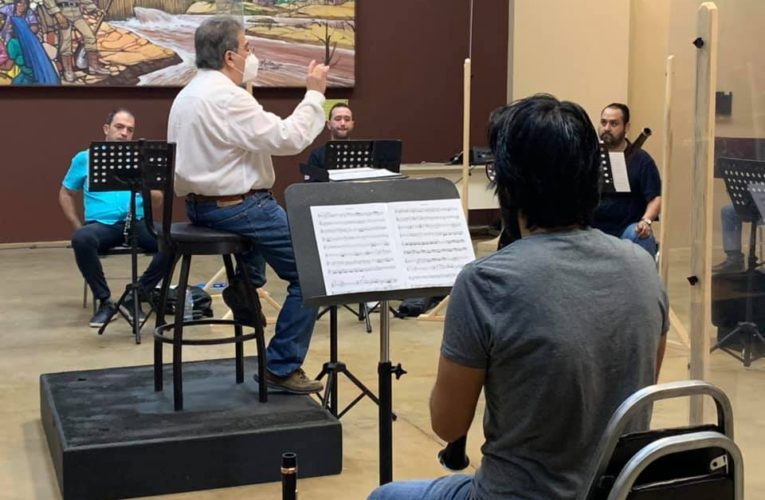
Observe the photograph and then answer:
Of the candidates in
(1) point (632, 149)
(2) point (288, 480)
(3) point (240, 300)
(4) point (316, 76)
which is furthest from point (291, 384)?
(1) point (632, 149)

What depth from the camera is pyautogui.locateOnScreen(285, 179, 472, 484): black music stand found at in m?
2.87

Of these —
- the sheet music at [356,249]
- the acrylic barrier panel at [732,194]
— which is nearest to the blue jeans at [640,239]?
the acrylic barrier panel at [732,194]

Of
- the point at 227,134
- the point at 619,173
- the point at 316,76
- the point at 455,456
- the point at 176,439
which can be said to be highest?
the point at 316,76

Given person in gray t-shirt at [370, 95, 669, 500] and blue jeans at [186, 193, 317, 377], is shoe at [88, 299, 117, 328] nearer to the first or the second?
blue jeans at [186, 193, 317, 377]

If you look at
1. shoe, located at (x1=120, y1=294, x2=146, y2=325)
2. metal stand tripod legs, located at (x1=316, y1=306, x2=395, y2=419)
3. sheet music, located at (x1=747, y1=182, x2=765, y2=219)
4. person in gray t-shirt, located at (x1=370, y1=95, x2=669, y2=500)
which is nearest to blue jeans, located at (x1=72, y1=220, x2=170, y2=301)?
shoe, located at (x1=120, y1=294, x2=146, y2=325)

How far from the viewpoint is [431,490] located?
2.12 metres

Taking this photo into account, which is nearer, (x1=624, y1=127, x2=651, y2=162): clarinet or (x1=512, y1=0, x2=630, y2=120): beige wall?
(x1=624, y1=127, x2=651, y2=162): clarinet

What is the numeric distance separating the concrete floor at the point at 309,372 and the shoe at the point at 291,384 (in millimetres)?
258

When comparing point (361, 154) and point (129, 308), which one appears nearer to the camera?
point (361, 154)

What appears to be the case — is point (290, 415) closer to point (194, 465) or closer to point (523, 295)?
point (194, 465)

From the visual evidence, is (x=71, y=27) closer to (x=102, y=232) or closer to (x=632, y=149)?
(x=102, y=232)

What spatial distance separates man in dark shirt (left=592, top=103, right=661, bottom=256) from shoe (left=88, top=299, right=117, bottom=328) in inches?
111

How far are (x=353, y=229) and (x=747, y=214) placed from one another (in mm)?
1364

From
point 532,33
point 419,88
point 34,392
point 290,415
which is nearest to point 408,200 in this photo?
point 290,415
